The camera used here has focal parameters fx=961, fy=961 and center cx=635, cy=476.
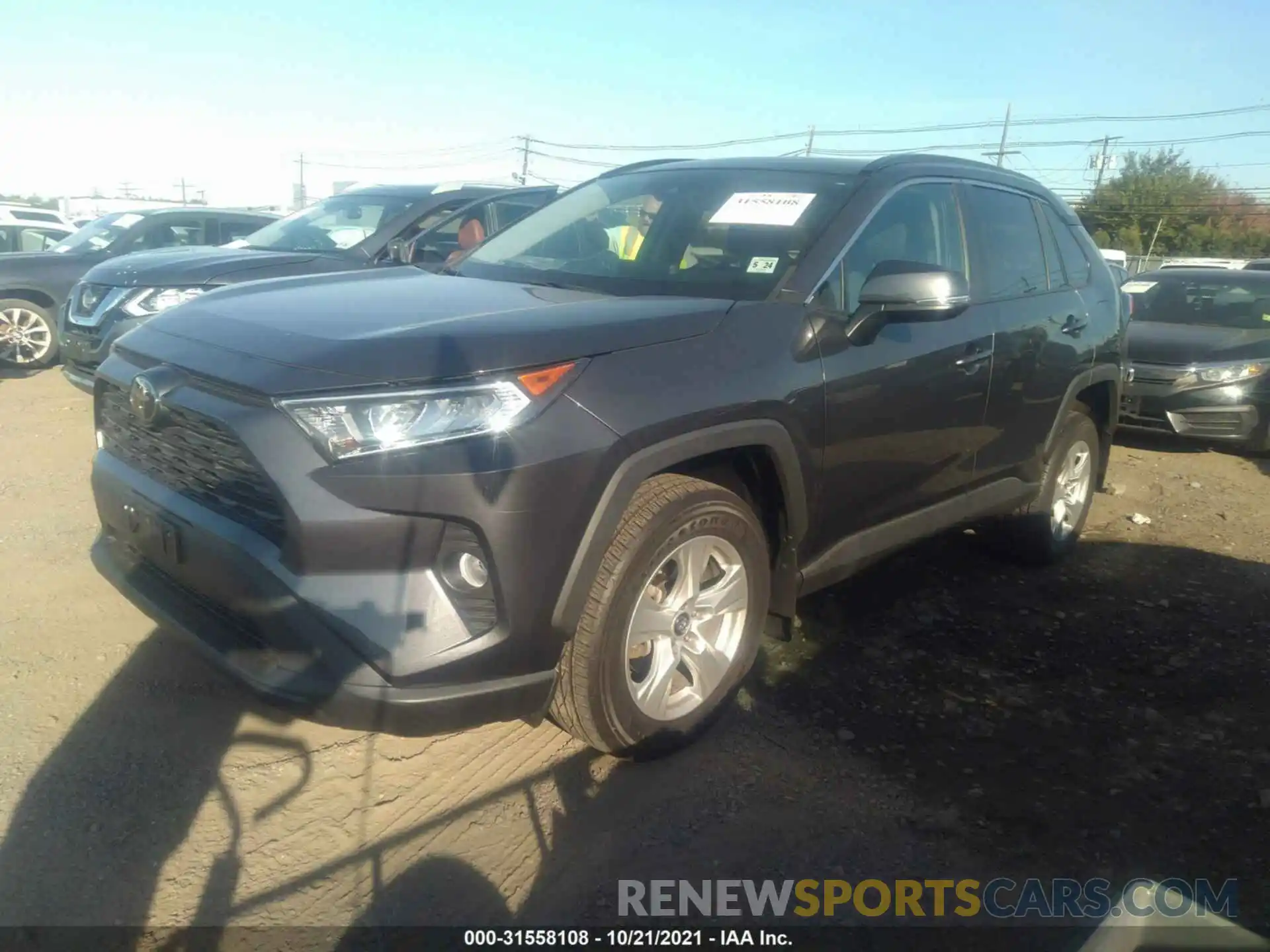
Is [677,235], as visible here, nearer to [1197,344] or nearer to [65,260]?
[1197,344]

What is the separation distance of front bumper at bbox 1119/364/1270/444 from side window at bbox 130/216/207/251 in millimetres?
8645

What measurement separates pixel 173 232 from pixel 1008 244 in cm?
835

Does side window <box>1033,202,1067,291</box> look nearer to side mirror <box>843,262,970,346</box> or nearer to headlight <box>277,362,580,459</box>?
Result: side mirror <box>843,262,970,346</box>

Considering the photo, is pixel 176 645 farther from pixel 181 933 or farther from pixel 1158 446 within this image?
pixel 1158 446

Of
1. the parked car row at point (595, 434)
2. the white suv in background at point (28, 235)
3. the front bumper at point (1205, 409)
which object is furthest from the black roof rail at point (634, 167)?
the white suv in background at point (28, 235)

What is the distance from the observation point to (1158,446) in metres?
8.40

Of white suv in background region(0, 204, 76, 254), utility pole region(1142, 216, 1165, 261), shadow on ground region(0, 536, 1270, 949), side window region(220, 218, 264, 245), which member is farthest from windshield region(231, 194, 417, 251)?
utility pole region(1142, 216, 1165, 261)

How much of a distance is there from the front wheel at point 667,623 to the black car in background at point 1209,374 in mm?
6209

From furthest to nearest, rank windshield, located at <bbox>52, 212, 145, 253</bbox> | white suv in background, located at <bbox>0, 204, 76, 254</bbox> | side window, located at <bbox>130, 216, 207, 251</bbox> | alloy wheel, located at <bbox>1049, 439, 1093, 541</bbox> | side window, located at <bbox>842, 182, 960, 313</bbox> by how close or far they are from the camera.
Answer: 1. white suv in background, located at <bbox>0, 204, 76, 254</bbox>
2. side window, located at <bbox>130, 216, 207, 251</bbox>
3. windshield, located at <bbox>52, 212, 145, 253</bbox>
4. alloy wheel, located at <bbox>1049, 439, 1093, 541</bbox>
5. side window, located at <bbox>842, 182, 960, 313</bbox>

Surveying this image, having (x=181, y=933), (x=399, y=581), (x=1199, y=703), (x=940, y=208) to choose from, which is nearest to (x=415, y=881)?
(x=181, y=933)

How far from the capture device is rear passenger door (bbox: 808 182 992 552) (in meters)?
3.16

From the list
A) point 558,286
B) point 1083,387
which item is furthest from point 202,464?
point 1083,387

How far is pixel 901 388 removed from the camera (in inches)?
132

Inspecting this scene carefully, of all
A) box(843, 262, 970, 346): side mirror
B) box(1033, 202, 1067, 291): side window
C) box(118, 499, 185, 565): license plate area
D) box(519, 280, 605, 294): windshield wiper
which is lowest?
box(118, 499, 185, 565): license plate area
